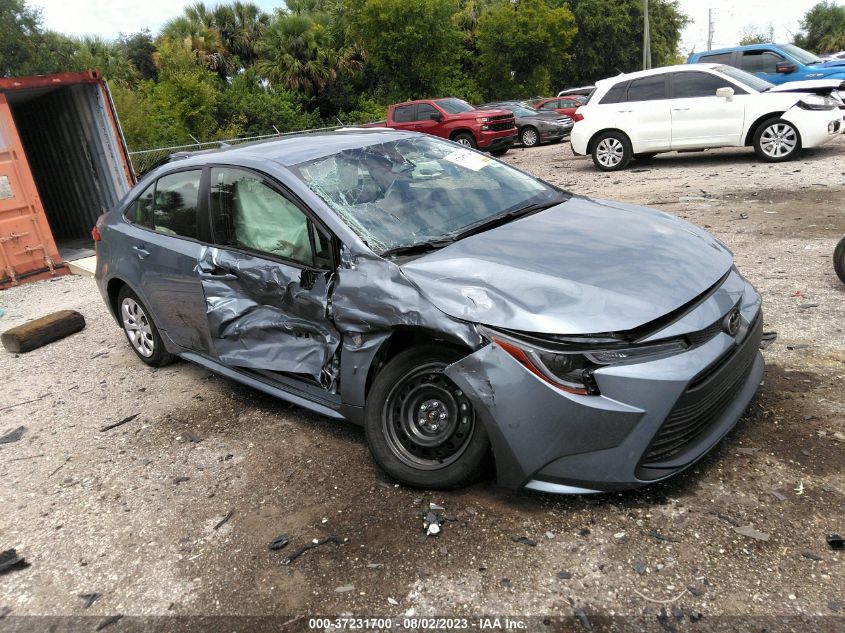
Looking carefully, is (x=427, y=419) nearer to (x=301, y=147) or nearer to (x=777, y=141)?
(x=301, y=147)

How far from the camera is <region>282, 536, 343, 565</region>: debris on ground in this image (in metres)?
2.93

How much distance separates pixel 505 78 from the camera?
132ft

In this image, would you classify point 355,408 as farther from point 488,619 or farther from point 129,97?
point 129,97

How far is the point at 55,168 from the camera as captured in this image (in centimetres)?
1221

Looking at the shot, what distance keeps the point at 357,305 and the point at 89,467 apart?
6.63ft

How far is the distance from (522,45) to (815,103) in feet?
100

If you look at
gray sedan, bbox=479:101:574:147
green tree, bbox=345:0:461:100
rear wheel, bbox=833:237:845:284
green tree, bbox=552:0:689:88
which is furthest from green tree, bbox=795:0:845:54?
rear wheel, bbox=833:237:845:284

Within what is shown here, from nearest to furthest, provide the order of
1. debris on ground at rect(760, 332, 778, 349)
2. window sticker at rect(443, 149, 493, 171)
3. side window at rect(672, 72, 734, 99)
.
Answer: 1. window sticker at rect(443, 149, 493, 171)
2. debris on ground at rect(760, 332, 778, 349)
3. side window at rect(672, 72, 734, 99)

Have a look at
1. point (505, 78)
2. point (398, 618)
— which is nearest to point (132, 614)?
point (398, 618)

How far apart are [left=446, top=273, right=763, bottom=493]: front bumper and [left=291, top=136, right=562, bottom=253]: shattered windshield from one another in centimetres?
99

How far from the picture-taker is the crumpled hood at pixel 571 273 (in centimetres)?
281

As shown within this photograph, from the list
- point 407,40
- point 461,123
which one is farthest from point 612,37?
point 461,123

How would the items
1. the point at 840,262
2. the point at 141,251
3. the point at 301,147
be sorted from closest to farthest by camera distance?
1. the point at 301,147
2. the point at 141,251
3. the point at 840,262

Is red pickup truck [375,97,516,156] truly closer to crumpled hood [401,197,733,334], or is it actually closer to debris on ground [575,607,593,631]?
crumpled hood [401,197,733,334]
